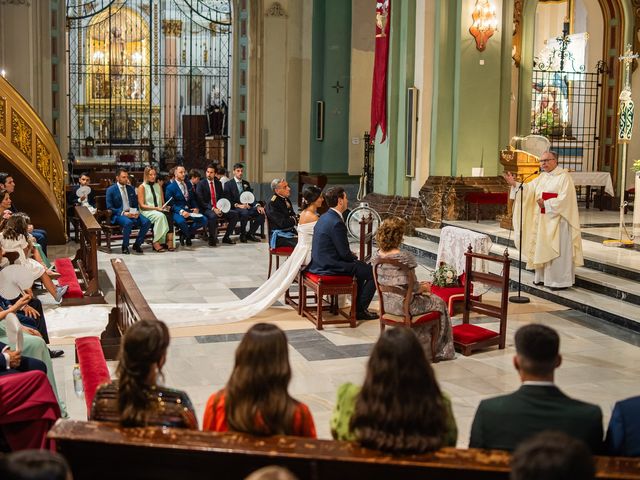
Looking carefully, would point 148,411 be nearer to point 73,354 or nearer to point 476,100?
point 73,354

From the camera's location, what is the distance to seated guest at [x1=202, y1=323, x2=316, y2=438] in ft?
10.1

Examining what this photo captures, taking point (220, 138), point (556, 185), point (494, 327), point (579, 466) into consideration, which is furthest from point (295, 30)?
point (579, 466)

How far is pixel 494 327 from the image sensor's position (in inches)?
317

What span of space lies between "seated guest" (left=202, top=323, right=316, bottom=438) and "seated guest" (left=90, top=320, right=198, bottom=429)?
0.28 metres

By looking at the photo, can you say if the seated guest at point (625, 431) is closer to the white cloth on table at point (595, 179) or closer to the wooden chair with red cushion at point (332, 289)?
the wooden chair with red cushion at point (332, 289)

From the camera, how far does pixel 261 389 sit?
309 centimetres

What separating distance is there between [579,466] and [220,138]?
18.0 meters

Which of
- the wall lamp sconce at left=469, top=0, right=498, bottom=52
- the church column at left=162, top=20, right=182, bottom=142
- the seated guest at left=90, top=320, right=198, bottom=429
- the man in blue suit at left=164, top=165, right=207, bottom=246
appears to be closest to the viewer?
the seated guest at left=90, top=320, right=198, bottom=429

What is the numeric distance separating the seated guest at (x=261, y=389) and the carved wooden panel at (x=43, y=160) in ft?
32.6

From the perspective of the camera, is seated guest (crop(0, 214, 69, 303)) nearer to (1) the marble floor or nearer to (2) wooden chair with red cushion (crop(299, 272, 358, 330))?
(1) the marble floor

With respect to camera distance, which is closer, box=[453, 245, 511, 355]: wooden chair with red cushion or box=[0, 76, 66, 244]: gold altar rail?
box=[453, 245, 511, 355]: wooden chair with red cushion

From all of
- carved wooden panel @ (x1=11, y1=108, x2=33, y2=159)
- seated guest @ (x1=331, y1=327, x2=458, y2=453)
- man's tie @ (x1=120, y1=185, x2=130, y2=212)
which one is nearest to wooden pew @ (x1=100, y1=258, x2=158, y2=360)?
seated guest @ (x1=331, y1=327, x2=458, y2=453)

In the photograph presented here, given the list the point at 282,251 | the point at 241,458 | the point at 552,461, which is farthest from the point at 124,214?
the point at 552,461

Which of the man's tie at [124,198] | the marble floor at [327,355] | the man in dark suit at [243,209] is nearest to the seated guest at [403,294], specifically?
the marble floor at [327,355]
